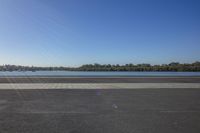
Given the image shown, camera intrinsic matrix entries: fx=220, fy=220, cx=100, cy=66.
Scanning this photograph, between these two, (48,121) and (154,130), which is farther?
(48,121)

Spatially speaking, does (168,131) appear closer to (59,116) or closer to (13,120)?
(59,116)

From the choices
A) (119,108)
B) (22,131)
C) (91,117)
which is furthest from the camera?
(119,108)

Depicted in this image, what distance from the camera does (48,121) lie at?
6531 mm

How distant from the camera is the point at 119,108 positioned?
8.62 meters

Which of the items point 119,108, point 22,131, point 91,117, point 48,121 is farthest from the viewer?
point 119,108

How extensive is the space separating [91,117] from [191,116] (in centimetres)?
326

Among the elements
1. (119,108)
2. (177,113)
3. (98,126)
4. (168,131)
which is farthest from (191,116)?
(98,126)

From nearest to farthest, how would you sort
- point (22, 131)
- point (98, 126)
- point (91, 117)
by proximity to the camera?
point (22, 131), point (98, 126), point (91, 117)

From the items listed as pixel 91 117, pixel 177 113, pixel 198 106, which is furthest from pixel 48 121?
pixel 198 106

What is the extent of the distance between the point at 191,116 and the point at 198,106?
2102 mm

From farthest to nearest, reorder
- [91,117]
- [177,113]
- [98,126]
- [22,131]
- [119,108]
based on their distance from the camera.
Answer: [119,108]
[177,113]
[91,117]
[98,126]
[22,131]

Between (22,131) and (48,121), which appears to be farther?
(48,121)

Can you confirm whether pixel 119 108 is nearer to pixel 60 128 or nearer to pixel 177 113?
pixel 177 113

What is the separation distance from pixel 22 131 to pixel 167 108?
5527 mm
